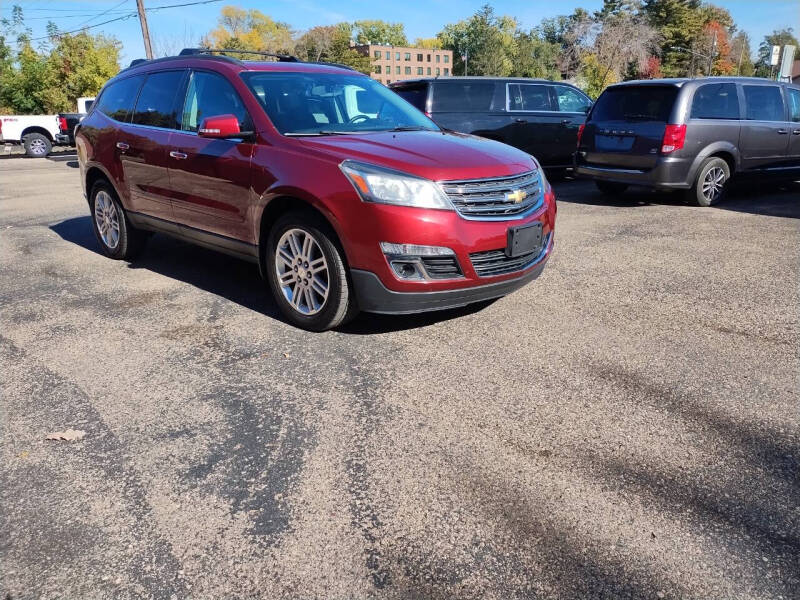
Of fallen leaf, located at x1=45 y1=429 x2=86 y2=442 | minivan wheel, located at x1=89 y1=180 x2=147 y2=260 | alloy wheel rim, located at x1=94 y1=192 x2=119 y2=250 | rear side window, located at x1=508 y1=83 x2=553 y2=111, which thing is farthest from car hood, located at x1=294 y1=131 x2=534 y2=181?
rear side window, located at x1=508 y1=83 x2=553 y2=111

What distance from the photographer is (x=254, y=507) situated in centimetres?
250

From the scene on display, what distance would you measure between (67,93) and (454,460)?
34116 mm

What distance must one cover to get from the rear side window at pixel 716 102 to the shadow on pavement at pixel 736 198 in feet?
3.49

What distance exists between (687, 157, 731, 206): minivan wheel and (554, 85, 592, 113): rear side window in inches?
150

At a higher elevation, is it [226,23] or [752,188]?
[226,23]

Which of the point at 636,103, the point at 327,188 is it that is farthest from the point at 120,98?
the point at 636,103

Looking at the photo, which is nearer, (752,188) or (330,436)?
(330,436)

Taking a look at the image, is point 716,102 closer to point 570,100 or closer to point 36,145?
point 570,100

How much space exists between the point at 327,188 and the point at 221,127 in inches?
39.3

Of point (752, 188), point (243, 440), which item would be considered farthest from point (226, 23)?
point (243, 440)

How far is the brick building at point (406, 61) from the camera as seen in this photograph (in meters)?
130

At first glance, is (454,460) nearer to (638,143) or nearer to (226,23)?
(638,143)

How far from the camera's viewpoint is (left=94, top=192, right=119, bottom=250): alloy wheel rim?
6.20 meters

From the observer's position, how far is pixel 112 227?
628 cm
